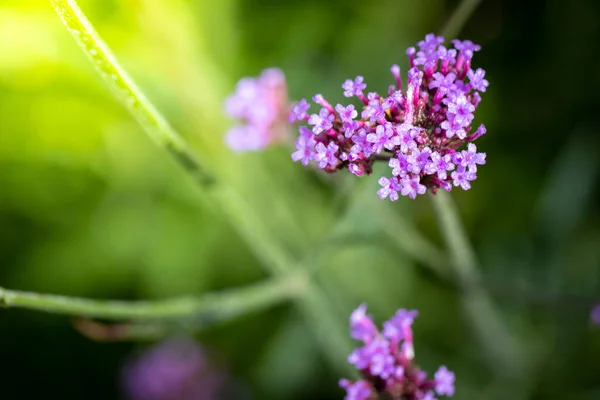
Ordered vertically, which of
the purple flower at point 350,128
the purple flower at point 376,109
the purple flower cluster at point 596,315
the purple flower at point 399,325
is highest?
the purple flower at point 350,128

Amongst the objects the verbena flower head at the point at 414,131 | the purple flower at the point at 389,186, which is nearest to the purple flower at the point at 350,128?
the verbena flower head at the point at 414,131

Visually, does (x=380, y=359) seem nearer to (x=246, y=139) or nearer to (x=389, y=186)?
(x=389, y=186)

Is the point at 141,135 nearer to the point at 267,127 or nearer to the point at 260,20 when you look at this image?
the point at 260,20

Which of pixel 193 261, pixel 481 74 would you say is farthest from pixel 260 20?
pixel 481 74

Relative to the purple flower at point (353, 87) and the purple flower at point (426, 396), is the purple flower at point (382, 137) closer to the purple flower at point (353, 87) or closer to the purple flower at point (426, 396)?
the purple flower at point (353, 87)

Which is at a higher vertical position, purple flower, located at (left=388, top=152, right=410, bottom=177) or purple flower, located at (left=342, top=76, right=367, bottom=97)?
purple flower, located at (left=342, top=76, right=367, bottom=97)

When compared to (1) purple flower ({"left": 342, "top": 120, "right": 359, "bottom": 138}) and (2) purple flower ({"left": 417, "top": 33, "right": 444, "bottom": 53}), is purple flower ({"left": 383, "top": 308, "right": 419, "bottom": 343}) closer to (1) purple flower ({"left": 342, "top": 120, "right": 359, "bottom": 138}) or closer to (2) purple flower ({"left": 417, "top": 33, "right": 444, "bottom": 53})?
(1) purple flower ({"left": 342, "top": 120, "right": 359, "bottom": 138})

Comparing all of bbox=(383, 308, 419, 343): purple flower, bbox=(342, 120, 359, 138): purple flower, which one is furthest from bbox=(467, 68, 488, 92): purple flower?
bbox=(383, 308, 419, 343): purple flower
